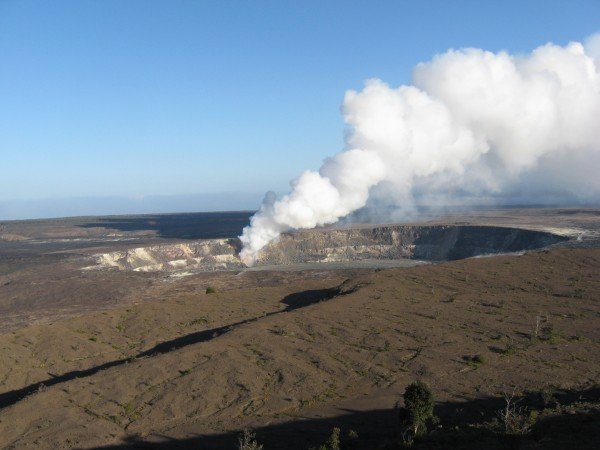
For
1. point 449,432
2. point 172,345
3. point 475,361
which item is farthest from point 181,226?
point 449,432

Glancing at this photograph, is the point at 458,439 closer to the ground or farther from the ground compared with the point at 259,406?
farther from the ground

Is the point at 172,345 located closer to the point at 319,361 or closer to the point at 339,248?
the point at 319,361

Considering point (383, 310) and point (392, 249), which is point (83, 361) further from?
point (392, 249)

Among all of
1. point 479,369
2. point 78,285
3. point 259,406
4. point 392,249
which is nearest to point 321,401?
point 259,406

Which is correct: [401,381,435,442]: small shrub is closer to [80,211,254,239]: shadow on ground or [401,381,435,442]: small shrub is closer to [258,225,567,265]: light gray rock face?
[258,225,567,265]: light gray rock face

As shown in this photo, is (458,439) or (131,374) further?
(131,374)

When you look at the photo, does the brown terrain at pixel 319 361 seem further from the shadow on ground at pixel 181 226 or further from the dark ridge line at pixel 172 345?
the shadow on ground at pixel 181 226
